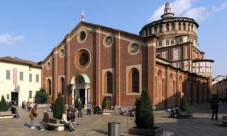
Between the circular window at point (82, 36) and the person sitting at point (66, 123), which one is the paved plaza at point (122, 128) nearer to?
the person sitting at point (66, 123)

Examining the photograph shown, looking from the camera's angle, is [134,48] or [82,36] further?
[82,36]

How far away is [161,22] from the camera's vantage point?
61688 millimetres

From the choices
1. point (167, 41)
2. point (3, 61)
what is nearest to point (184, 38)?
point (167, 41)

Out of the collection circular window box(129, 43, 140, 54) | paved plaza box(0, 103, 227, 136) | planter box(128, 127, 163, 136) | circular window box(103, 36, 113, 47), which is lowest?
paved plaza box(0, 103, 227, 136)

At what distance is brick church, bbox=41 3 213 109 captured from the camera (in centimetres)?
3089

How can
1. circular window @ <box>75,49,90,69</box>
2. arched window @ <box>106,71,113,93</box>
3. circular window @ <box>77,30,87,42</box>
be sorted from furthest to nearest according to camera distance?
circular window @ <box>77,30,87,42</box>
circular window @ <box>75,49,90,69</box>
arched window @ <box>106,71,113,93</box>

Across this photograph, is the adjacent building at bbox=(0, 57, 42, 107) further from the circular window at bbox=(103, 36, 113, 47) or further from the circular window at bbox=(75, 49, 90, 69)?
the circular window at bbox=(103, 36, 113, 47)

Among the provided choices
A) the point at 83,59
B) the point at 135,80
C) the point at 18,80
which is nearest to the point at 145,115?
the point at 135,80

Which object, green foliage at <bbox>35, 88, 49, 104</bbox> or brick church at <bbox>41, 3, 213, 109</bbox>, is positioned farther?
green foliage at <bbox>35, 88, 49, 104</bbox>

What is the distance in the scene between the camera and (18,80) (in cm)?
4116

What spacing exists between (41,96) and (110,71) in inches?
575

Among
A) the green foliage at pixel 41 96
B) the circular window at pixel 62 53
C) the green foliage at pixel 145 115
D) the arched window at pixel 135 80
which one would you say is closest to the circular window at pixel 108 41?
the arched window at pixel 135 80

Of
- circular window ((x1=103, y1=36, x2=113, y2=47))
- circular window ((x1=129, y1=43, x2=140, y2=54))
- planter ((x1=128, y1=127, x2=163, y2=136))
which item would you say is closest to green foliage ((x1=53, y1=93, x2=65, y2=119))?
planter ((x1=128, y1=127, x2=163, y2=136))

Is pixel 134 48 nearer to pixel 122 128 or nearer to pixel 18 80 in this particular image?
pixel 122 128
